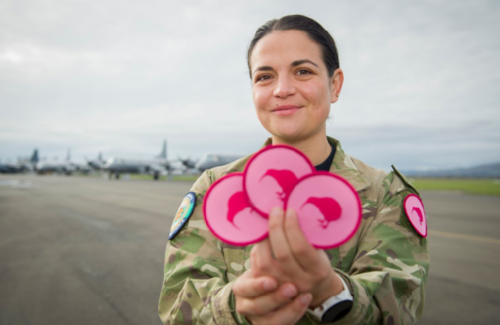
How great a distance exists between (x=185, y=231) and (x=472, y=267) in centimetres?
634

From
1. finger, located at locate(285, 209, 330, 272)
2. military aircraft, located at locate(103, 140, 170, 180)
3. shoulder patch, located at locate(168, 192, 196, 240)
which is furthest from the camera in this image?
military aircraft, located at locate(103, 140, 170, 180)

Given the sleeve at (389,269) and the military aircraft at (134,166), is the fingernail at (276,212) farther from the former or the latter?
the military aircraft at (134,166)

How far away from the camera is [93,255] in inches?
235

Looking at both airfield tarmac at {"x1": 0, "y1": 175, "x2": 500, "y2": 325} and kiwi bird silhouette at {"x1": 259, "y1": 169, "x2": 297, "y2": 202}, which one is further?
airfield tarmac at {"x1": 0, "y1": 175, "x2": 500, "y2": 325}

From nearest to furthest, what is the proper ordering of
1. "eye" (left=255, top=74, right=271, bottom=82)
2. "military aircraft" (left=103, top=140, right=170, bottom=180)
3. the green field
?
1. "eye" (left=255, top=74, right=271, bottom=82)
2. the green field
3. "military aircraft" (left=103, top=140, right=170, bottom=180)

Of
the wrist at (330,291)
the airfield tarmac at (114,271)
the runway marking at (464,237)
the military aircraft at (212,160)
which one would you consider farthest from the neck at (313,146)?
the military aircraft at (212,160)

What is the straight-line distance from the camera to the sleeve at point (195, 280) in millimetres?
1060

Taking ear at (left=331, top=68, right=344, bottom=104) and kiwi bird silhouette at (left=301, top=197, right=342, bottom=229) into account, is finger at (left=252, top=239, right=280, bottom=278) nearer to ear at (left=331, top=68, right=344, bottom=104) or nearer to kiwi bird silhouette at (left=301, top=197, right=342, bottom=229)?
kiwi bird silhouette at (left=301, top=197, right=342, bottom=229)

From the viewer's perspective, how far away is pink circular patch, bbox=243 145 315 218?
2.79 ft

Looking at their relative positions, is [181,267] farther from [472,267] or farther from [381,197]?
[472,267]

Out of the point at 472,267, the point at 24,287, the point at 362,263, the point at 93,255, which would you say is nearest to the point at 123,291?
the point at 24,287

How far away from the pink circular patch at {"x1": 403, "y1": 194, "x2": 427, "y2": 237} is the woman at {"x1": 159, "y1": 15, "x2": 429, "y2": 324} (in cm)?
3

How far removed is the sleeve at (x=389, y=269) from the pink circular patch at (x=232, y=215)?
0.39m

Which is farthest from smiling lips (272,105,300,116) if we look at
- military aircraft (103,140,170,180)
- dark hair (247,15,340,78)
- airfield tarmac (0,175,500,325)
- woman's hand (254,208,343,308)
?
military aircraft (103,140,170,180)
